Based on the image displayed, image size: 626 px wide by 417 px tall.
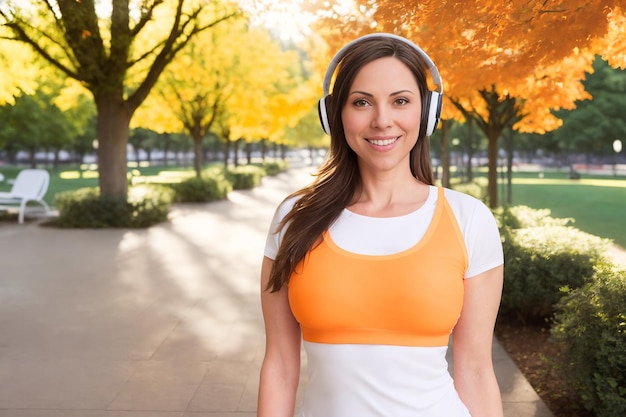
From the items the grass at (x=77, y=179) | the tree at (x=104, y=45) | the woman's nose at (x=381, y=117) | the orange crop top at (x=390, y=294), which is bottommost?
the grass at (x=77, y=179)

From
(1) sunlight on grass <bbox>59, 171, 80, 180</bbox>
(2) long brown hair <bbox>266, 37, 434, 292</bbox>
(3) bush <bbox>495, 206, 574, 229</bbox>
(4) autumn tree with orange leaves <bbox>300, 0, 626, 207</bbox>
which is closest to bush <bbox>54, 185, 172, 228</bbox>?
(4) autumn tree with orange leaves <bbox>300, 0, 626, 207</bbox>

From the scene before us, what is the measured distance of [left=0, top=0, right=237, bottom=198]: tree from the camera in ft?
44.6

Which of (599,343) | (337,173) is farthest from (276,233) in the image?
(599,343)

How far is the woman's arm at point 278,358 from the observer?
1.95 metres

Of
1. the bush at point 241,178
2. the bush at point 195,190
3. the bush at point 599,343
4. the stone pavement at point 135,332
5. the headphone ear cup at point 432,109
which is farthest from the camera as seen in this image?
the bush at point 241,178

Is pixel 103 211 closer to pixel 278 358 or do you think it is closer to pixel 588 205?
pixel 278 358

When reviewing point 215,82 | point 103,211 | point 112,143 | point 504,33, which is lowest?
point 103,211

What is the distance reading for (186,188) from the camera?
23.9 m

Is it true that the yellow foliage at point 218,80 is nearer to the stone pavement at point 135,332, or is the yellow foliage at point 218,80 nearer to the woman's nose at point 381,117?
the stone pavement at point 135,332

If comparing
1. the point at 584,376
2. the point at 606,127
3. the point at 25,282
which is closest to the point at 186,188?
the point at 25,282

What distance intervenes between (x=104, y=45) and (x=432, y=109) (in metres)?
15.1

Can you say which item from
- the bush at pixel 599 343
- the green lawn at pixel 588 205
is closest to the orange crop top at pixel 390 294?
the bush at pixel 599 343

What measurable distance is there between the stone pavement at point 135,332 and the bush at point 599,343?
55 cm

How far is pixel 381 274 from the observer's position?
1788mm
